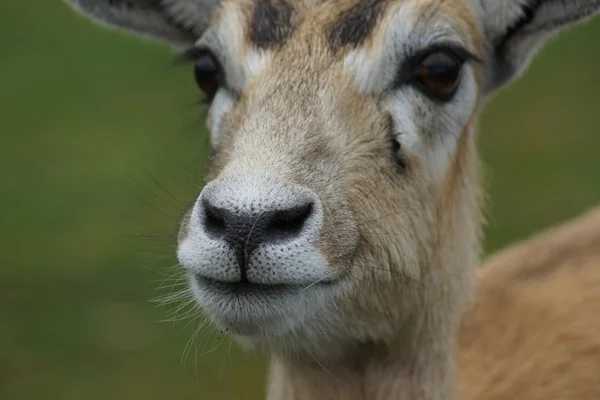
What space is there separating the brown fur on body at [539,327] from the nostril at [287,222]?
2450 millimetres

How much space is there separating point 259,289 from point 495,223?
909 centimetres

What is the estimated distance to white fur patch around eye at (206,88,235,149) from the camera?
5.58 metres

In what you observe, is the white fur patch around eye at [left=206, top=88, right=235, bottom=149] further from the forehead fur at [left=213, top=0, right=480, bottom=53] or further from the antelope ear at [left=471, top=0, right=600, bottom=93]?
the antelope ear at [left=471, top=0, right=600, bottom=93]

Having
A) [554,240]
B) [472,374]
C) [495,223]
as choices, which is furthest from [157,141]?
[472,374]

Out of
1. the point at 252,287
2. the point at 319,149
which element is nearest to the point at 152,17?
the point at 319,149

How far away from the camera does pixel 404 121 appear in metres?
5.31

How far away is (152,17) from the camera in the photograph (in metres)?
6.53

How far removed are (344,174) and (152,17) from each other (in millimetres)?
2137

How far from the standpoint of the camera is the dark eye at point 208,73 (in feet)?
18.8

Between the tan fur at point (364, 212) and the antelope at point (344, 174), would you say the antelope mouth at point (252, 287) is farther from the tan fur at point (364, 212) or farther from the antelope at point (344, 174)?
the tan fur at point (364, 212)

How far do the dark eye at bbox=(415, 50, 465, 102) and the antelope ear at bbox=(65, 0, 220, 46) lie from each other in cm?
158

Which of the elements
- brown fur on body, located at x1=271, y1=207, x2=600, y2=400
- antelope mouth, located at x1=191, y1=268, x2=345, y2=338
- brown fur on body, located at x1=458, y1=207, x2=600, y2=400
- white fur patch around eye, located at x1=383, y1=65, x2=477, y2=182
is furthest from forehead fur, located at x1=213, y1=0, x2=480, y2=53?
brown fur on body, located at x1=458, y1=207, x2=600, y2=400

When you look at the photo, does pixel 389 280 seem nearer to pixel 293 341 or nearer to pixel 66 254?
pixel 293 341

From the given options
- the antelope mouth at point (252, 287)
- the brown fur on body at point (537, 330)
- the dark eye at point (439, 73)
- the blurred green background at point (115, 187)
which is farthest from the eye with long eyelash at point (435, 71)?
the blurred green background at point (115, 187)
